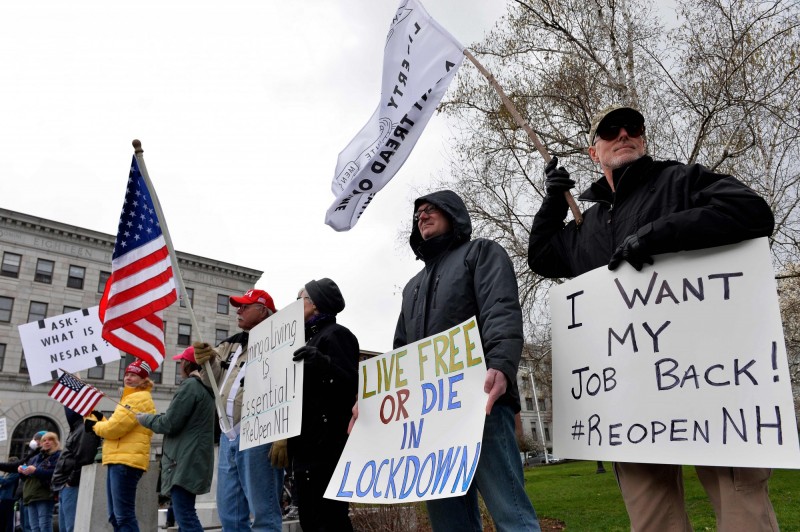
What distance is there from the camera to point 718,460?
77.4 inches

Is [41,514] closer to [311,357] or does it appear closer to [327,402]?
[327,402]

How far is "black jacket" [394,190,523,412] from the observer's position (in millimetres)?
2572

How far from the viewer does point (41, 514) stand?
9.24 meters

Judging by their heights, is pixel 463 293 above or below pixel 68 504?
above

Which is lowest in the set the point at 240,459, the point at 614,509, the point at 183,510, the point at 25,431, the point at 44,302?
the point at 614,509

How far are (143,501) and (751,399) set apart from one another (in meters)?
7.18

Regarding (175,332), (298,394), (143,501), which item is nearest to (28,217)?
(175,332)

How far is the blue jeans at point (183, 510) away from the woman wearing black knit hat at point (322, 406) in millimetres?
1434

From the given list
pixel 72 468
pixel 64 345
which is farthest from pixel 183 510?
pixel 64 345

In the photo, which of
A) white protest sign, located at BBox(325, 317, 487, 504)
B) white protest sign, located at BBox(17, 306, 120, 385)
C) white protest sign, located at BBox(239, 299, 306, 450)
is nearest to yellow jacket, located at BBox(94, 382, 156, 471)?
white protest sign, located at BBox(239, 299, 306, 450)

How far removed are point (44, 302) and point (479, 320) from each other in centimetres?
4266

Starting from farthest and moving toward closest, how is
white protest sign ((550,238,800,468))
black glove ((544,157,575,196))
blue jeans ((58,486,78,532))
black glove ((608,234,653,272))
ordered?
blue jeans ((58,486,78,532))
black glove ((544,157,575,196))
black glove ((608,234,653,272))
white protest sign ((550,238,800,468))

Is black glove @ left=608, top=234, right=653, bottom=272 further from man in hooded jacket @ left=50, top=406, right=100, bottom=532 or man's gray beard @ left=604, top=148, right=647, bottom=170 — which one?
man in hooded jacket @ left=50, top=406, right=100, bottom=532

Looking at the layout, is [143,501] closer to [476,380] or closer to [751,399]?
[476,380]
